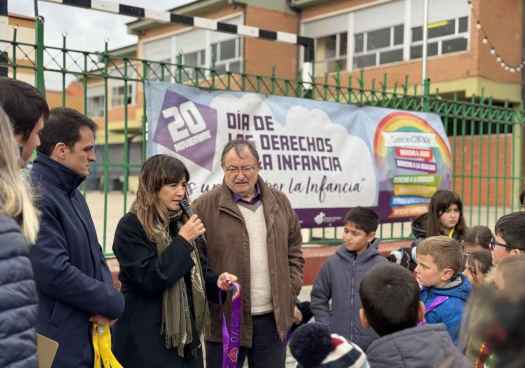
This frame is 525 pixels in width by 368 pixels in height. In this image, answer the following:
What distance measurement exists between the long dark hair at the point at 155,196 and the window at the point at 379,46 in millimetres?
18318

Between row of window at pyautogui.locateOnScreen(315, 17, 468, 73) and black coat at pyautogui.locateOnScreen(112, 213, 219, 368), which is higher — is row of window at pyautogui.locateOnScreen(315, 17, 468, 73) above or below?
above

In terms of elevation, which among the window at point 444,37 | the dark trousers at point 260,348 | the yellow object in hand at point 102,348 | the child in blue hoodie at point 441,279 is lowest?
the dark trousers at point 260,348

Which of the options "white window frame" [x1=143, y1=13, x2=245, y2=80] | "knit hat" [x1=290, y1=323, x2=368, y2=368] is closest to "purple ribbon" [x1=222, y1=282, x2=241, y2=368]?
"knit hat" [x1=290, y1=323, x2=368, y2=368]

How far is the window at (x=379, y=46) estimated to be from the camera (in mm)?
19812

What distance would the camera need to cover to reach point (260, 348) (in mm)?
→ 3041

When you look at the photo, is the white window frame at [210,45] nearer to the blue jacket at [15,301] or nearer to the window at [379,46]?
the window at [379,46]

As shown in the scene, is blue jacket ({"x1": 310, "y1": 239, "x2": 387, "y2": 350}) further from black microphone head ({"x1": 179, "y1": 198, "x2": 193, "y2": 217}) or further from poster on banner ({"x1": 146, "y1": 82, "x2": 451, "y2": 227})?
poster on banner ({"x1": 146, "y1": 82, "x2": 451, "y2": 227})

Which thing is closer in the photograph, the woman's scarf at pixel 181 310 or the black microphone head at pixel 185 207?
the woman's scarf at pixel 181 310

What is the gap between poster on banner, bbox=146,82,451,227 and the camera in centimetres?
452

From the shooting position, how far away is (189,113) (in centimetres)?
457

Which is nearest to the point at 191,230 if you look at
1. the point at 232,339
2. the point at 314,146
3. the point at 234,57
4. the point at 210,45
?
the point at 232,339

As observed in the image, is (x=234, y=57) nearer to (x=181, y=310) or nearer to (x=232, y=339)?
(x=232, y=339)

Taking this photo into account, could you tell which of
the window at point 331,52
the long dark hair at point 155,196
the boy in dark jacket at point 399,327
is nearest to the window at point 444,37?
the window at point 331,52

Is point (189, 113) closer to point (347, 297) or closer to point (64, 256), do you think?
point (347, 297)
